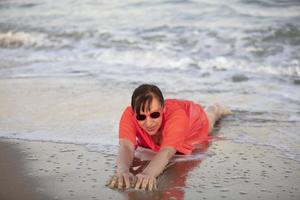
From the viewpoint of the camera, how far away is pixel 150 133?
4.05 metres

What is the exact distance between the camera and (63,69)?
8180mm

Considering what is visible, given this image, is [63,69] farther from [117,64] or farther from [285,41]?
[285,41]

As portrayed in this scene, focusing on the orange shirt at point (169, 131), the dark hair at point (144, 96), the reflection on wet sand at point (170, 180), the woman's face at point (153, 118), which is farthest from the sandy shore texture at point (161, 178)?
the dark hair at point (144, 96)

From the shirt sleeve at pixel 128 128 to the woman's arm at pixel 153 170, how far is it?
0.90 feet

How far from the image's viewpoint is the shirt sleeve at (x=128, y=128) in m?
3.99

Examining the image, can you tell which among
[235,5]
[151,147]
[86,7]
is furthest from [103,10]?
[151,147]

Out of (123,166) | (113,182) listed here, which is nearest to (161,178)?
(123,166)

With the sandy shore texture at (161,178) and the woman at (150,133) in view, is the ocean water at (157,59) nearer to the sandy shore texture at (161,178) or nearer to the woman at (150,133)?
the sandy shore texture at (161,178)

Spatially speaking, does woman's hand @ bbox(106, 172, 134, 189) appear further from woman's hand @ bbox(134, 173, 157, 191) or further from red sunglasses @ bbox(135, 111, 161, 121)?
red sunglasses @ bbox(135, 111, 161, 121)

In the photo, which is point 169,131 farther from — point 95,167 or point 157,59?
point 157,59

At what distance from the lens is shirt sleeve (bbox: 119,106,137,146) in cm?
399

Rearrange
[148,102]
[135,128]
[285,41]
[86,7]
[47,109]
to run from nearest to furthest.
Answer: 1. [148,102]
2. [135,128]
3. [47,109]
4. [285,41]
5. [86,7]

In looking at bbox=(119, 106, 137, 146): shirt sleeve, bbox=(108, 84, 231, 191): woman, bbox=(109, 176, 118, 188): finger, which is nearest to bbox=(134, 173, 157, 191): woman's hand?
bbox=(108, 84, 231, 191): woman

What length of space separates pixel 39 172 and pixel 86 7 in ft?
37.6
